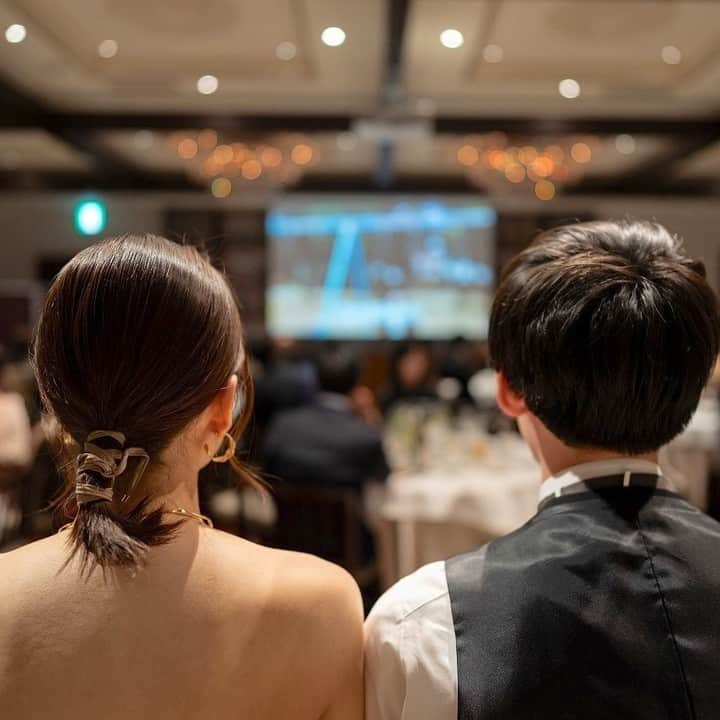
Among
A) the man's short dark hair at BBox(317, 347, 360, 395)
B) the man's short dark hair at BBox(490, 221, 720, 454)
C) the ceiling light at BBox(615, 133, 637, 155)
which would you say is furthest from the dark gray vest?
the ceiling light at BBox(615, 133, 637, 155)

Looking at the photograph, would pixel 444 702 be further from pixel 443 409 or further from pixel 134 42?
pixel 134 42

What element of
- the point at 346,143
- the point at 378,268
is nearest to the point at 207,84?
the point at 346,143

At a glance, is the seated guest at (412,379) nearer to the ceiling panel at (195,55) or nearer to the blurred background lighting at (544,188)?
the ceiling panel at (195,55)

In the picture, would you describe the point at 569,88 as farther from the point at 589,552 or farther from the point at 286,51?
the point at 589,552

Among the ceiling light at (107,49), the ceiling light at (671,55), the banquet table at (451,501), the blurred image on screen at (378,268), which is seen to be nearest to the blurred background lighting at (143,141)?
the ceiling light at (107,49)

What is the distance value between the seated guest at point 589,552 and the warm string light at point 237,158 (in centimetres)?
628

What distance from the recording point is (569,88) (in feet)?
20.7

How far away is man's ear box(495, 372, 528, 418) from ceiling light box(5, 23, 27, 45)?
485cm

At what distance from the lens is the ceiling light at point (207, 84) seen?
6.02m

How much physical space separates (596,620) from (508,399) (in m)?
0.32

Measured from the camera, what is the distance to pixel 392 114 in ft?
19.9

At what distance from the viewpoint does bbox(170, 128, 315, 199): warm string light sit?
7.04 m

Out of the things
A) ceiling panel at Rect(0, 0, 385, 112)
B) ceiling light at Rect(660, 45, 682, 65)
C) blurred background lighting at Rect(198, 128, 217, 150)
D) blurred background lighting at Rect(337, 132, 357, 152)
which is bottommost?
blurred background lighting at Rect(198, 128, 217, 150)

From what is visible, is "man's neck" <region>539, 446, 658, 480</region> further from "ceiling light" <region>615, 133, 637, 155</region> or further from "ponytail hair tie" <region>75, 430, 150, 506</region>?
"ceiling light" <region>615, 133, 637, 155</region>
